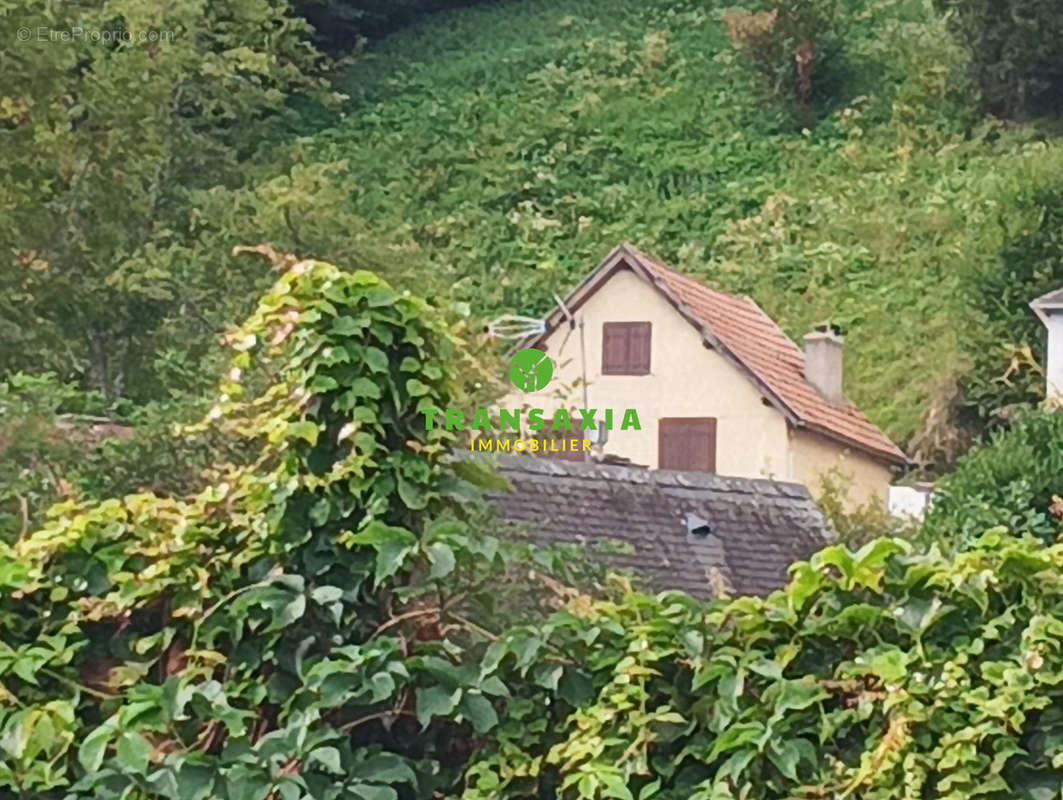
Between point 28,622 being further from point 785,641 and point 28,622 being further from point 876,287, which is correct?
point 876,287

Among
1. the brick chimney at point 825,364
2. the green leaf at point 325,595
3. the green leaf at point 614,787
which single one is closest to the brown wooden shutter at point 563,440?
the brick chimney at point 825,364

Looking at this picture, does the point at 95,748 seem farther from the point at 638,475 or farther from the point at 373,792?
the point at 638,475

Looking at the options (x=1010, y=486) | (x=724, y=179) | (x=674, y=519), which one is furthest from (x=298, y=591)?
(x=724, y=179)

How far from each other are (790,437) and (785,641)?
16.4 meters

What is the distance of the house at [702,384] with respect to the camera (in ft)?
70.8

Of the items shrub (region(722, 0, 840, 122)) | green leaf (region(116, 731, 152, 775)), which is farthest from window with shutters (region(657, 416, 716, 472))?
green leaf (region(116, 731, 152, 775))

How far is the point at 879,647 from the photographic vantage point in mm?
5180

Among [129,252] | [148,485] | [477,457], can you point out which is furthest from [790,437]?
[477,457]

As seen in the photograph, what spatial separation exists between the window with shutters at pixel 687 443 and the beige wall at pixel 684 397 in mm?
70

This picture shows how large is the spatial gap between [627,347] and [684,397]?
0.84m

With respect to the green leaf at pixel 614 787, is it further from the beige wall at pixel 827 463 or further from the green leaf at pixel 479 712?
the beige wall at pixel 827 463

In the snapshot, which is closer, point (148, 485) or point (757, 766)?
point (757, 766)

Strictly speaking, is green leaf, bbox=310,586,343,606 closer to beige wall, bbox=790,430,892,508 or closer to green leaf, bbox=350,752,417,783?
green leaf, bbox=350,752,417,783

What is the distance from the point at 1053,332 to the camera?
65.5 feet
